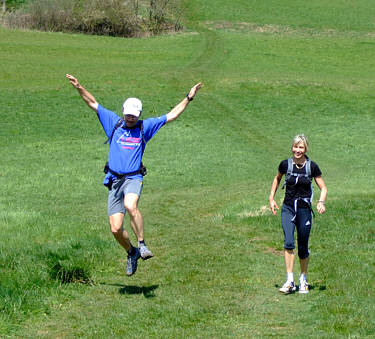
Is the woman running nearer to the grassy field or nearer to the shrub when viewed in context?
the grassy field

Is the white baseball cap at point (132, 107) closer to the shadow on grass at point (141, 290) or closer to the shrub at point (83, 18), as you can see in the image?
the shadow on grass at point (141, 290)

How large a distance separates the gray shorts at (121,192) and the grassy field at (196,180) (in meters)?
1.24

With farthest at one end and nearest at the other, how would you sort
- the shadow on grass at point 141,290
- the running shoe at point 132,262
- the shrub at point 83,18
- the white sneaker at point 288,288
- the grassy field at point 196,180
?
the shrub at point 83,18 < the running shoe at point 132,262 < the shadow on grass at point 141,290 < the white sneaker at point 288,288 < the grassy field at point 196,180

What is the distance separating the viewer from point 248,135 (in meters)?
34.7

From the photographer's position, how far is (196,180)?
25703 millimetres

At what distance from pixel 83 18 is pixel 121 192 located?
54746 mm

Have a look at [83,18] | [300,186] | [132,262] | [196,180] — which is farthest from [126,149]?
[83,18]

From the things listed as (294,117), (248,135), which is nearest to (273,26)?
(294,117)

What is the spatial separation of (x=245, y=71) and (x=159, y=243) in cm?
3540

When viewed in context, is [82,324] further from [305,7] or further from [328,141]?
[305,7]

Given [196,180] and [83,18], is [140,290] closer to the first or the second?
[196,180]

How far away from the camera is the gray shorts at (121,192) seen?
1046cm

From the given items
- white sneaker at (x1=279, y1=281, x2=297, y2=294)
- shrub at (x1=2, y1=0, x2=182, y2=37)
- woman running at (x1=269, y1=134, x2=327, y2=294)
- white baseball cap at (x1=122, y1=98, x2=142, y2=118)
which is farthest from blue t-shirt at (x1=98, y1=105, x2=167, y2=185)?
shrub at (x1=2, y1=0, x2=182, y2=37)

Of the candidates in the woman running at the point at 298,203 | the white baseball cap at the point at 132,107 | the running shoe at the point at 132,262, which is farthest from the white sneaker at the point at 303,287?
the white baseball cap at the point at 132,107
